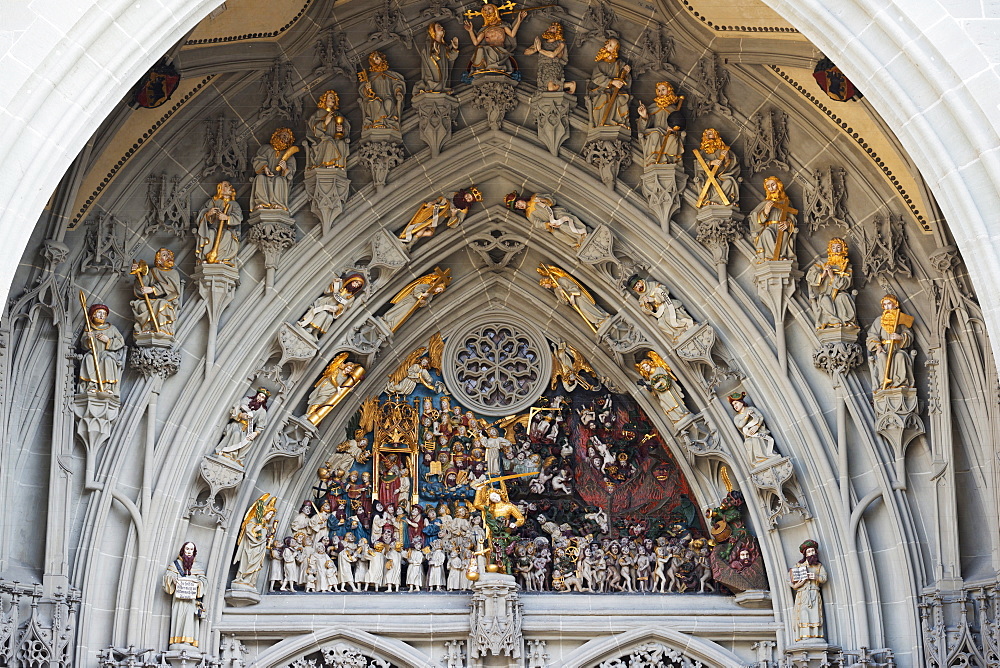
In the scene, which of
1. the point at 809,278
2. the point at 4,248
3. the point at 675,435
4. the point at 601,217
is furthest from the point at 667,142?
the point at 4,248

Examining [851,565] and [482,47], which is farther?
[482,47]

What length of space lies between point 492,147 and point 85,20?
474cm

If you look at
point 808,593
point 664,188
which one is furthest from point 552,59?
point 808,593

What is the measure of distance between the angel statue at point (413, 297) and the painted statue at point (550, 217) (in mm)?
942

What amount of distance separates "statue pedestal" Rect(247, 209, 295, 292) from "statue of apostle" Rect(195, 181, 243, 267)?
14cm

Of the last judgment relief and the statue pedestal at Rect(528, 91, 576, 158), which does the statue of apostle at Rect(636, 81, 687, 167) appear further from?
the last judgment relief

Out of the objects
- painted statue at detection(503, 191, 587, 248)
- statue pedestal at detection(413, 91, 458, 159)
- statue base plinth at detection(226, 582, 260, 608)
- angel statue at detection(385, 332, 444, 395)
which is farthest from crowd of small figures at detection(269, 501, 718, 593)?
statue pedestal at detection(413, 91, 458, 159)

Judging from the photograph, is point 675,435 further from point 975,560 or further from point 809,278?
point 975,560

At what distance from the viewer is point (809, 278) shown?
40.5 feet

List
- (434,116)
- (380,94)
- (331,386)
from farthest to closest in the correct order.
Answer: (331,386) → (434,116) → (380,94)

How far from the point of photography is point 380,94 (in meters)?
12.8

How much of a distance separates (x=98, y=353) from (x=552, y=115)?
4.30 m

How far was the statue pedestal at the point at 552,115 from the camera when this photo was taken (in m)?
12.8

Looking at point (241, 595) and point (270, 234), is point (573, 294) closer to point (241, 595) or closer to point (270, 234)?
point (270, 234)
